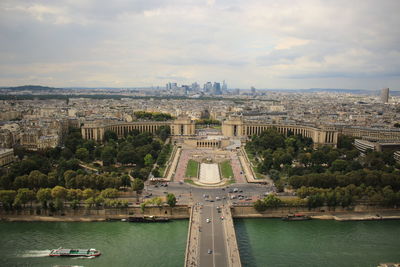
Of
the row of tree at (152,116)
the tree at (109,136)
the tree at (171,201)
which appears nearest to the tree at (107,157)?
the tree at (171,201)

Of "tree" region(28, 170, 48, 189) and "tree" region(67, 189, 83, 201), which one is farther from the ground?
"tree" region(28, 170, 48, 189)

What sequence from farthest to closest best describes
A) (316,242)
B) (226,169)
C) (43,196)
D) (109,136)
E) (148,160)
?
(109,136) < (226,169) < (148,160) < (43,196) < (316,242)

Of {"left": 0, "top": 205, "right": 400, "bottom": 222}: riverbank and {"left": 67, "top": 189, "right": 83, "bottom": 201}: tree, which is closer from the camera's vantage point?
{"left": 0, "top": 205, "right": 400, "bottom": 222}: riverbank

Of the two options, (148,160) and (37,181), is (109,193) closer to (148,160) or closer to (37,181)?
(37,181)

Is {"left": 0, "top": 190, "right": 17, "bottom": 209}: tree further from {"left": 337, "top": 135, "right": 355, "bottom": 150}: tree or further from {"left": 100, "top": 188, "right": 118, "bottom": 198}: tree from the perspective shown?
{"left": 337, "top": 135, "right": 355, "bottom": 150}: tree

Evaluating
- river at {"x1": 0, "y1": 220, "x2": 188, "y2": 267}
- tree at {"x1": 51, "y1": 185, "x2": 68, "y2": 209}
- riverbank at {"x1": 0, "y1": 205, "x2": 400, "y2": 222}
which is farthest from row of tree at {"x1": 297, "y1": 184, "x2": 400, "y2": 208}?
tree at {"x1": 51, "y1": 185, "x2": 68, "y2": 209}

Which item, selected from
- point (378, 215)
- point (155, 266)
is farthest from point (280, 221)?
point (155, 266)

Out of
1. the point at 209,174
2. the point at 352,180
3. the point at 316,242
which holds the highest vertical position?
the point at 352,180

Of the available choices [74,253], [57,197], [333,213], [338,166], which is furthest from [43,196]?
[338,166]
